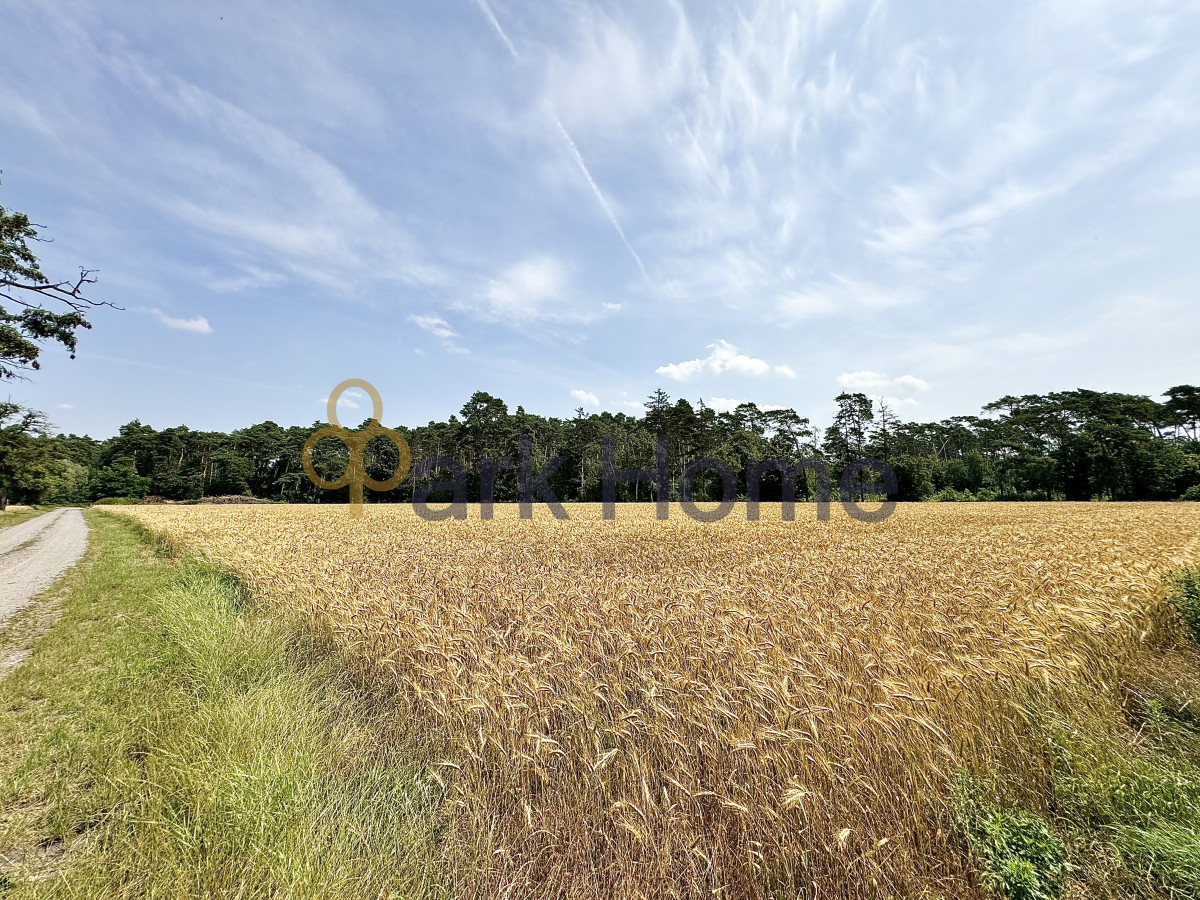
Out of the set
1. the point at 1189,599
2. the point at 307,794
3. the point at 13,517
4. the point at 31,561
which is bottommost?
the point at 13,517

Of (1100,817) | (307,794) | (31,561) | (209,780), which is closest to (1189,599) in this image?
(1100,817)

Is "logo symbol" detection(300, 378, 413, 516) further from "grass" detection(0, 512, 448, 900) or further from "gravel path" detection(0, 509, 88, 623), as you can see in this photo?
"grass" detection(0, 512, 448, 900)

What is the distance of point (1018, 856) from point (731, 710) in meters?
1.50

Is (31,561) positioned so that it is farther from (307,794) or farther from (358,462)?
(358,462)

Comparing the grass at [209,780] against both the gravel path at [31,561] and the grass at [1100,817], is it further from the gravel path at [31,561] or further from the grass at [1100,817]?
the gravel path at [31,561]

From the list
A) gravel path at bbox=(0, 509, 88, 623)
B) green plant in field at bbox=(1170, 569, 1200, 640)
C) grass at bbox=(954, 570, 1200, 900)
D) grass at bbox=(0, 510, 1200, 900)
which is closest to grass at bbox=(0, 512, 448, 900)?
grass at bbox=(0, 510, 1200, 900)

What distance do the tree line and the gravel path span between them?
26738mm

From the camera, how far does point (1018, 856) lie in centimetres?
222

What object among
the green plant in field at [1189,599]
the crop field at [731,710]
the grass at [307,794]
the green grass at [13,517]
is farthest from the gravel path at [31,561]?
the green plant in field at [1189,599]

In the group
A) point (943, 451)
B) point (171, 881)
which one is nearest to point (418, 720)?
point (171, 881)

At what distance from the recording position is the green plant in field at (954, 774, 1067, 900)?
84.5 inches

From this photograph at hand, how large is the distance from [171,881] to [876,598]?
6.85 meters

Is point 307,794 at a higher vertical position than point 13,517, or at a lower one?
higher

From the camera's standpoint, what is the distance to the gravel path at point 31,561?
402 inches
